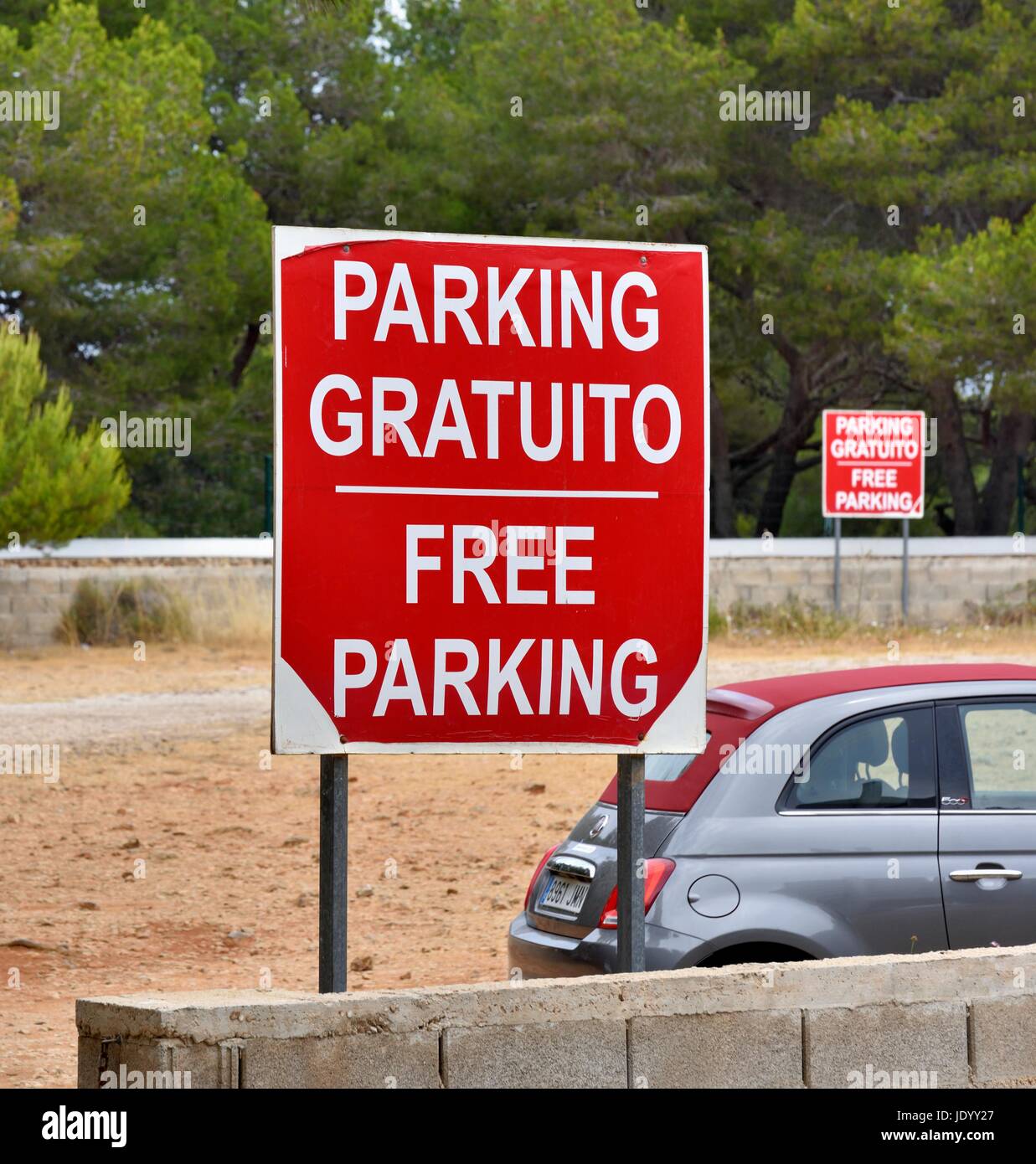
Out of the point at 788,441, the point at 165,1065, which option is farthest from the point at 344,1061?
the point at 788,441

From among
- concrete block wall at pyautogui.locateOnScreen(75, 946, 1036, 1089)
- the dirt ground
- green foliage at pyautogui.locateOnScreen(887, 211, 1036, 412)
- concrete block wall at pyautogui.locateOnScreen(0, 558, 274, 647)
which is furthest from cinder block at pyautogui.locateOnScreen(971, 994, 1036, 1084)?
green foliage at pyautogui.locateOnScreen(887, 211, 1036, 412)

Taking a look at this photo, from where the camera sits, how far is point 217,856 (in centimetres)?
1132

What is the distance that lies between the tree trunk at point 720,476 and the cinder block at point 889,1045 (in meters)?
29.4

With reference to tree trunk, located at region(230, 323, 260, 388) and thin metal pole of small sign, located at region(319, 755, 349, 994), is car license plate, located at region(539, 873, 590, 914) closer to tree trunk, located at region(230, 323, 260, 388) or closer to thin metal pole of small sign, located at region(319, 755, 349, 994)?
thin metal pole of small sign, located at region(319, 755, 349, 994)

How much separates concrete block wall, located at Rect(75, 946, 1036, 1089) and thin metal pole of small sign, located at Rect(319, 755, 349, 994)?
0.32 m

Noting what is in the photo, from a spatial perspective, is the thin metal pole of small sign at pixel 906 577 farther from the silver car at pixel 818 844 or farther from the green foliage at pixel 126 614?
the silver car at pixel 818 844

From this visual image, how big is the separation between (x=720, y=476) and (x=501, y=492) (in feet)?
99.7

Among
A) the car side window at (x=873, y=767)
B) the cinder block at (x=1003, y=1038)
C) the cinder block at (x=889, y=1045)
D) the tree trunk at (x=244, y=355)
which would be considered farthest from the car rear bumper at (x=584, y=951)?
the tree trunk at (x=244, y=355)

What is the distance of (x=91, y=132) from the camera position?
86.8 feet

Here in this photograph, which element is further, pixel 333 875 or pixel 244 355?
pixel 244 355

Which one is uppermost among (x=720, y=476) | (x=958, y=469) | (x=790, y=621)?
(x=958, y=469)

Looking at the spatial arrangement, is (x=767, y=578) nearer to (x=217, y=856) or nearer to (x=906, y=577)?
(x=906, y=577)

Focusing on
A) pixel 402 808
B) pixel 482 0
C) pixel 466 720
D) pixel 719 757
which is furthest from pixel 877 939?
pixel 482 0

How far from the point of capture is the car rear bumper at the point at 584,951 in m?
5.52
